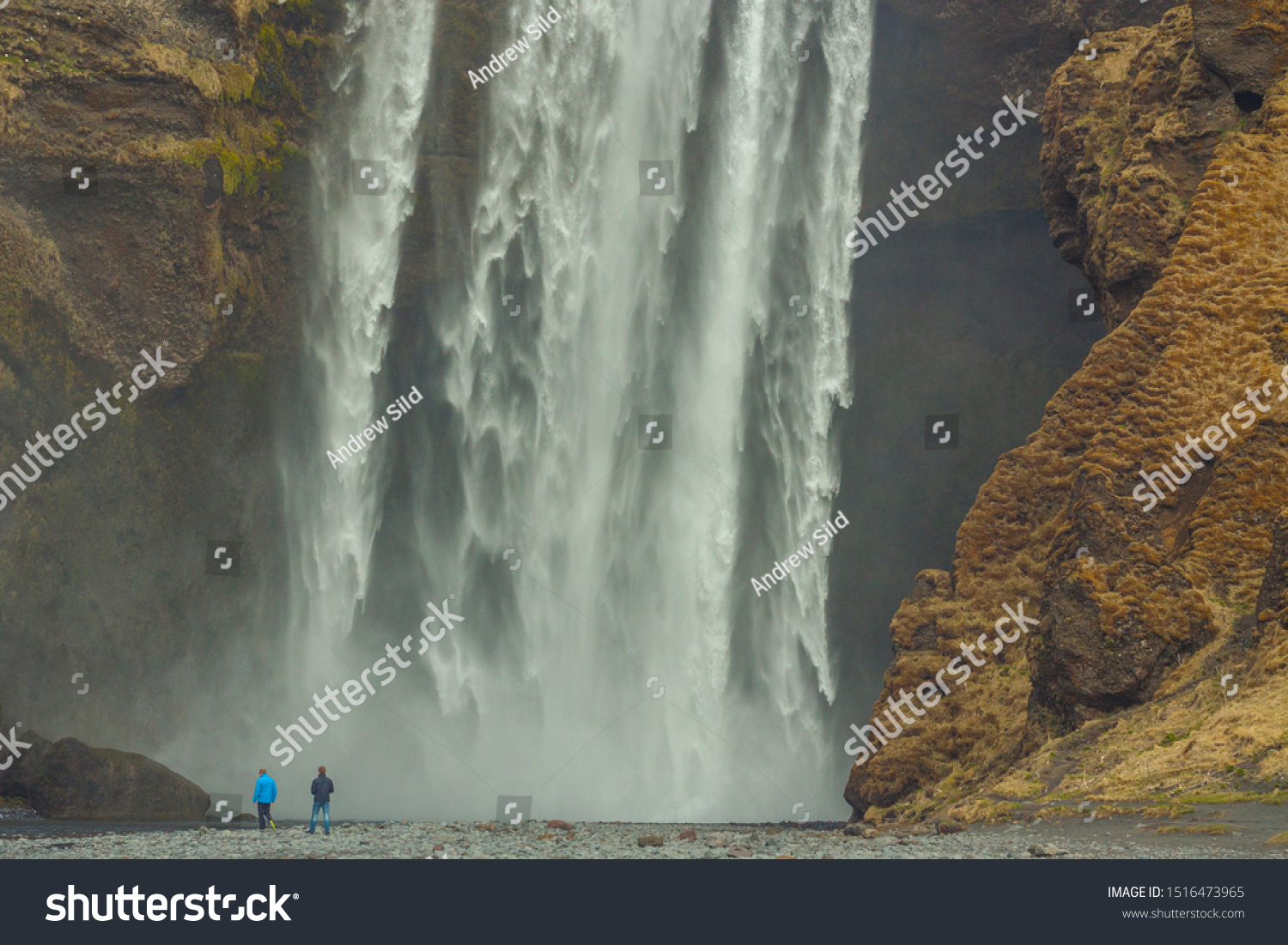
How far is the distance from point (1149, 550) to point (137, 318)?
2707 cm

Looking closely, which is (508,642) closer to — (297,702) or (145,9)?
(297,702)

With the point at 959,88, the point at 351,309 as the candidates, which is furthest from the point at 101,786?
the point at 959,88

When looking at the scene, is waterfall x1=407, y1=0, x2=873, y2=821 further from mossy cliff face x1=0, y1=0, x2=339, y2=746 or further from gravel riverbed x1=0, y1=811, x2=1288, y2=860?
gravel riverbed x1=0, y1=811, x2=1288, y2=860

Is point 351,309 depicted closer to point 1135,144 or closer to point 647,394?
point 647,394

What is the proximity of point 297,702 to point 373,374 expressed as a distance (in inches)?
396

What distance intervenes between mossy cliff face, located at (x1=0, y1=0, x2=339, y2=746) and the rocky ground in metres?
14.2

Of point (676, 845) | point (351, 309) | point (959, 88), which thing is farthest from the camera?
point (959, 88)

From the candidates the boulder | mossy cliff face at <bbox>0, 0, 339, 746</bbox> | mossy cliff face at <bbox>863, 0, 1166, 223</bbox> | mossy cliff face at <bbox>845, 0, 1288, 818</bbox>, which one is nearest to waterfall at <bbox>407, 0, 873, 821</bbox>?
mossy cliff face at <bbox>863, 0, 1166, 223</bbox>

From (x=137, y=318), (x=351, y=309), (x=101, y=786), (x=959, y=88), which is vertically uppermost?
(x=959, y=88)

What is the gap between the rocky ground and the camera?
10984 millimetres

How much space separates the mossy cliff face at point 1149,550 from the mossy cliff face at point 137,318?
2158cm

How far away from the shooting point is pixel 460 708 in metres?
36.1

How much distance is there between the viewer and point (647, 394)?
123 ft
